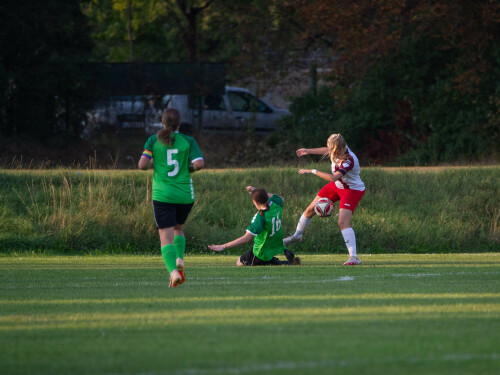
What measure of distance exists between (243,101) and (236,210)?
1516 cm

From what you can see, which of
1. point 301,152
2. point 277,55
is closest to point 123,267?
point 301,152

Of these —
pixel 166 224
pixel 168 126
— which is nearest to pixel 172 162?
pixel 168 126

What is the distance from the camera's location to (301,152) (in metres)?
13.1

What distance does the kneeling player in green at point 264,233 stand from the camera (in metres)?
12.0

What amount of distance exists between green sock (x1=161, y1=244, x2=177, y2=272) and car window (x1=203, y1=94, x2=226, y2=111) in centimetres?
2271

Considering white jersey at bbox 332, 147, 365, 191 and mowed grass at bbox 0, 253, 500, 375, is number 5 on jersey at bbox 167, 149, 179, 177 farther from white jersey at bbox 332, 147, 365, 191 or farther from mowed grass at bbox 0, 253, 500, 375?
white jersey at bbox 332, 147, 365, 191

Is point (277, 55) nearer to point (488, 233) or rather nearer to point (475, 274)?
point (488, 233)

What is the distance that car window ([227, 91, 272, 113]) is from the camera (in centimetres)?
3375

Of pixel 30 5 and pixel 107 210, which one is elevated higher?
pixel 30 5

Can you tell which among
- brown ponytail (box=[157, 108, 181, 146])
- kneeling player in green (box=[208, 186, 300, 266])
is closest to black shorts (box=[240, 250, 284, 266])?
kneeling player in green (box=[208, 186, 300, 266])

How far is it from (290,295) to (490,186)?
13.1 meters

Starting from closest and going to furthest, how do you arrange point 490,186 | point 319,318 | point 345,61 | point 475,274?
point 319,318
point 475,274
point 490,186
point 345,61

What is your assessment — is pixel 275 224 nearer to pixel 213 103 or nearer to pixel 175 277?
pixel 175 277

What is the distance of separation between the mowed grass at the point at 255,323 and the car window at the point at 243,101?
23.0 m
